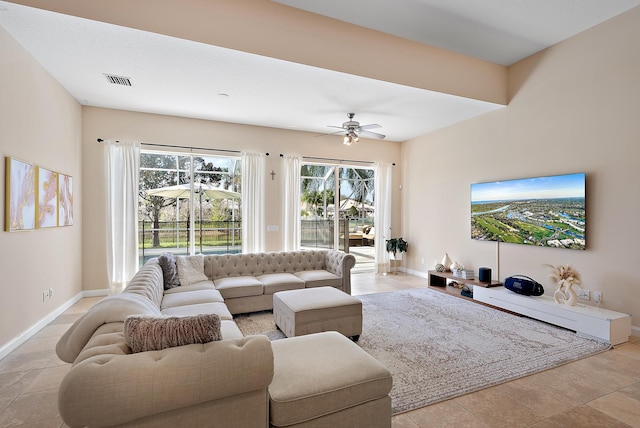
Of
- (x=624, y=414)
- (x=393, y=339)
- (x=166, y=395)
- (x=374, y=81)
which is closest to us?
(x=166, y=395)

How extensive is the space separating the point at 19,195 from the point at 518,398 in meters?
4.94

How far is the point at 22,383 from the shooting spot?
2.53 m

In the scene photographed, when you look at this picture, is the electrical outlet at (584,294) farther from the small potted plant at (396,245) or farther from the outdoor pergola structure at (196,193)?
the outdoor pergola structure at (196,193)

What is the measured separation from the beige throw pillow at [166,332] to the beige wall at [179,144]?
4505 millimetres

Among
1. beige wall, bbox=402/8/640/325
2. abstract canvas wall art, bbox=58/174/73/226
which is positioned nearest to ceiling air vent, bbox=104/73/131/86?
abstract canvas wall art, bbox=58/174/73/226

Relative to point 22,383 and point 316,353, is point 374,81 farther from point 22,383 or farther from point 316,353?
point 22,383

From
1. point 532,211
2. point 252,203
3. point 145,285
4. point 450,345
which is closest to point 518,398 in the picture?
point 450,345

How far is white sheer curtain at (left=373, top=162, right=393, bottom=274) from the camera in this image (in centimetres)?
708

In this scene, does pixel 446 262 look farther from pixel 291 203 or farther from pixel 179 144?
pixel 179 144

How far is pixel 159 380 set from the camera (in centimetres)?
129

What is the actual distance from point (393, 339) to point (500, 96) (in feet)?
13.5

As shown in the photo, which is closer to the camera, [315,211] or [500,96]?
[500,96]

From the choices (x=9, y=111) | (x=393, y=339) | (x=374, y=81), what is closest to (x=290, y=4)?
(x=374, y=81)

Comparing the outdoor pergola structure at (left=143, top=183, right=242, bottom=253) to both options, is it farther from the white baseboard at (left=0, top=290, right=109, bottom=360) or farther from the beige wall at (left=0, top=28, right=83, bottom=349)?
the white baseboard at (left=0, top=290, right=109, bottom=360)
